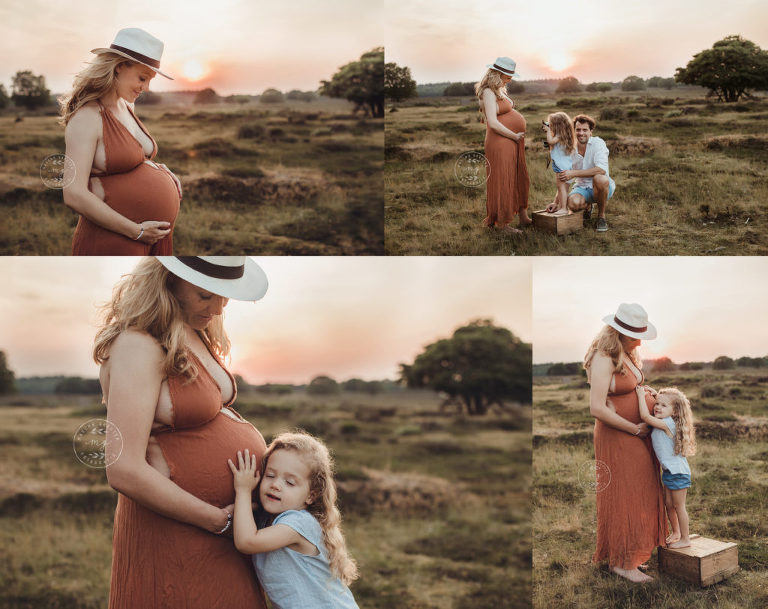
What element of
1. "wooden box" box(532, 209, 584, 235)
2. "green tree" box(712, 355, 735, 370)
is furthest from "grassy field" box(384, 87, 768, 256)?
"green tree" box(712, 355, 735, 370)

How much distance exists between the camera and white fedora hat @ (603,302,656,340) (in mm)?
5859

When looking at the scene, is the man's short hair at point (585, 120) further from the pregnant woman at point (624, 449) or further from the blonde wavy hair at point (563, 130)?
the pregnant woman at point (624, 449)

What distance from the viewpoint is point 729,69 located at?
719 cm

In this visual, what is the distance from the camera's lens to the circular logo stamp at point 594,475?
19.9ft

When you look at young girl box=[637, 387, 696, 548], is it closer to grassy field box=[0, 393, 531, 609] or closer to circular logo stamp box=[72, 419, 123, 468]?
circular logo stamp box=[72, 419, 123, 468]

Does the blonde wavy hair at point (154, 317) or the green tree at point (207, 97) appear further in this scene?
the green tree at point (207, 97)

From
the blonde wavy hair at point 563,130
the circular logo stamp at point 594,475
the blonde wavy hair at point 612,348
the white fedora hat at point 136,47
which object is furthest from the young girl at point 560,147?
the white fedora hat at point 136,47

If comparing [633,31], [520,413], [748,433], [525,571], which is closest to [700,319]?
[748,433]

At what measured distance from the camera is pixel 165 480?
3.63m

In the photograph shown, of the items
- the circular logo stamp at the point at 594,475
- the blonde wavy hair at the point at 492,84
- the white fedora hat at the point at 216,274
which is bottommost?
the circular logo stamp at the point at 594,475

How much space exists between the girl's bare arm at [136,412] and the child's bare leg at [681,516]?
3.98 m

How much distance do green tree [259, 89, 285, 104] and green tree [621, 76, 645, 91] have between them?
11.8 feet

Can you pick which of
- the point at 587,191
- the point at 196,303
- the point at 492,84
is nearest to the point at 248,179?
the point at 492,84

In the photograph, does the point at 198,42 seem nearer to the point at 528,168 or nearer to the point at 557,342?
the point at 528,168
